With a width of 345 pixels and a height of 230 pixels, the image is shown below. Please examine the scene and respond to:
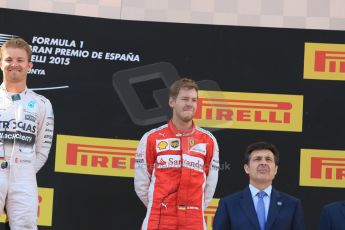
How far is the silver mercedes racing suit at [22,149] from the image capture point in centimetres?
423

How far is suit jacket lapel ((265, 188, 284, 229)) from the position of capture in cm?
409

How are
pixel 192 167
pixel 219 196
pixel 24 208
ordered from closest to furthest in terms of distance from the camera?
1. pixel 24 208
2. pixel 192 167
3. pixel 219 196

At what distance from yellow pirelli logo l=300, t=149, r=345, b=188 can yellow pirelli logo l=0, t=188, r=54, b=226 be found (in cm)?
181

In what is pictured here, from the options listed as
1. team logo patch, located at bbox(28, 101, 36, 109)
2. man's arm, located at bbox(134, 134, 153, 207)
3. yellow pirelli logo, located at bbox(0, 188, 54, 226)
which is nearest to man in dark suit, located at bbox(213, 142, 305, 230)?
man's arm, located at bbox(134, 134, 153, 207)

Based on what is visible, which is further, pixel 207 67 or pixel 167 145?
pixel 207 67

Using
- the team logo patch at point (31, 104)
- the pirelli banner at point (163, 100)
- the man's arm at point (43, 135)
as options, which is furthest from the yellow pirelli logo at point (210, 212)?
the team logo patch at point (31, 104)

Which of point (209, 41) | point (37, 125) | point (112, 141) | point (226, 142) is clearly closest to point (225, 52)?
point (209, 41)

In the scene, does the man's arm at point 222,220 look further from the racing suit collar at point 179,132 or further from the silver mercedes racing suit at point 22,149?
the silver mercedes racing suit at point 22,149

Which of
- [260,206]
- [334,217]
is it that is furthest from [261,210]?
[334,217]

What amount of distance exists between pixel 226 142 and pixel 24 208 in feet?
5.66

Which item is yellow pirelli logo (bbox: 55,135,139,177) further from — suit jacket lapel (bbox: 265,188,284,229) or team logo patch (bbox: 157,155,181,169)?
suit jacket lapel (bbox: 265,188,284,229)

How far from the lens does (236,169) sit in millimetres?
5387

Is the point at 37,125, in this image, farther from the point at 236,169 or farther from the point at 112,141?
the point at 236,169

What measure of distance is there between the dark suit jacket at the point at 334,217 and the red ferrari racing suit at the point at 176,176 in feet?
2.89
